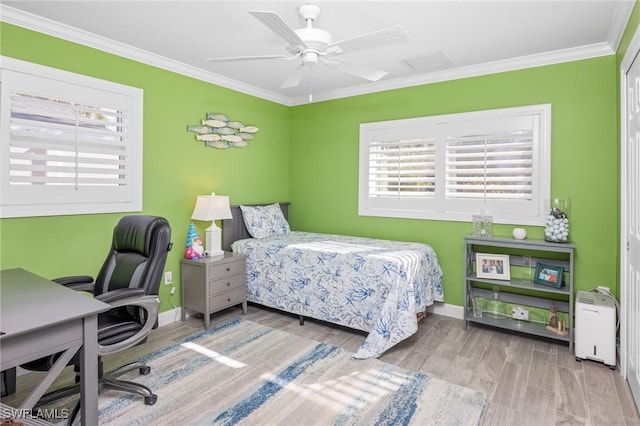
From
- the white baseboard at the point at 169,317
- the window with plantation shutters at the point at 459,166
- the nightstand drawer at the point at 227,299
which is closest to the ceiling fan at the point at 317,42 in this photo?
the window with plantation shutters at the point at 459,166

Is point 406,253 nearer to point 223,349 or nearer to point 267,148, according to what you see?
point 223,349

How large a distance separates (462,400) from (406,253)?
4.20ft

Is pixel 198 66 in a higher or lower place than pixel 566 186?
higher

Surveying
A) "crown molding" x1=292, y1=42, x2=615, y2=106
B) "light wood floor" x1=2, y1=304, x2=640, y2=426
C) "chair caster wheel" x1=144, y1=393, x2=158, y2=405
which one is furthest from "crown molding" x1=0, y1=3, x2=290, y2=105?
"chair caster wheel" x1=144, y1=393, x2=158, y2=405

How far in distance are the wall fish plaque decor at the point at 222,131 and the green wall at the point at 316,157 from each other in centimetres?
8

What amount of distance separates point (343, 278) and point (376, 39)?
1.94m

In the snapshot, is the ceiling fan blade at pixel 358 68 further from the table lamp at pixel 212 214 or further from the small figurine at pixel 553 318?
the small figurine at pixel 553 318

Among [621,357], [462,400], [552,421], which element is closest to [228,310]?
[462,400]

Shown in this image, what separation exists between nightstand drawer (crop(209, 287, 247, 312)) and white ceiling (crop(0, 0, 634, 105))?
2295 mm

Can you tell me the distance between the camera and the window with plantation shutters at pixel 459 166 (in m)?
3.35

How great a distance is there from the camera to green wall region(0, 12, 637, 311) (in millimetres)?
2871

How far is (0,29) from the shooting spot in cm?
251

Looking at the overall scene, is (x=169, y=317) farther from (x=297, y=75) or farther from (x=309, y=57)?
(x=309, y=57)

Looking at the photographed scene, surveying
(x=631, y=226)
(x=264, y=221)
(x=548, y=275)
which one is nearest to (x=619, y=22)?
(x=631, y=226)
